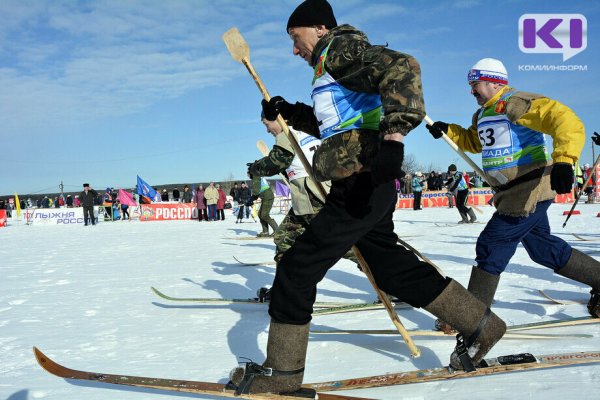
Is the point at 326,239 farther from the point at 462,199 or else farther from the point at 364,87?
the point at 462,199

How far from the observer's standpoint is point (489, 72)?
3.13 m

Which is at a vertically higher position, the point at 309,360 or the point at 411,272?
the point at 411,272

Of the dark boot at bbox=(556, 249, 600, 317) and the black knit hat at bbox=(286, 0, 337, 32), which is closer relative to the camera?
the black knit hat at bbox=(286, 0, 337, 32)

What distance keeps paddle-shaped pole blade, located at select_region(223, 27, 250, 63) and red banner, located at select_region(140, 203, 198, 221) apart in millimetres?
22971

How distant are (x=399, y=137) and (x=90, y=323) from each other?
3329 mm

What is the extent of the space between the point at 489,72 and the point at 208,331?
2.65 m

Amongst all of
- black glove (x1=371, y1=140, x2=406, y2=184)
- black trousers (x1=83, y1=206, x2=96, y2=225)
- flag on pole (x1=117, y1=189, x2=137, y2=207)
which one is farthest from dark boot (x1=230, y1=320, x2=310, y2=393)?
flag on pole (x1=117, y1=189, x2=137, y2=207)

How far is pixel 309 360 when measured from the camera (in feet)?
9.29

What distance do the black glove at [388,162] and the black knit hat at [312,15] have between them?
0.77 metres

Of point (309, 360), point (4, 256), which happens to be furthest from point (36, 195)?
point (309, 360)

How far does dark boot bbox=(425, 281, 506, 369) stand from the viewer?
216 cm

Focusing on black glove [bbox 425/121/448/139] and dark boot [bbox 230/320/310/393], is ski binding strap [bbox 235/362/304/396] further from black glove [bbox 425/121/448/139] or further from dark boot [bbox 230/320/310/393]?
black glove [bbox 425/121/448/139]

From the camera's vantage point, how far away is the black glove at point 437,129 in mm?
3471

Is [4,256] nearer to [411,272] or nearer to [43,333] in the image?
[43,333]
